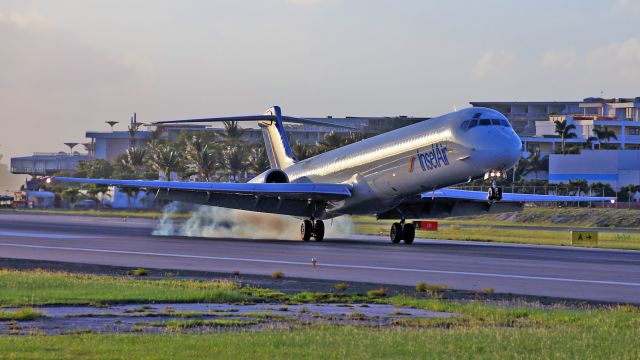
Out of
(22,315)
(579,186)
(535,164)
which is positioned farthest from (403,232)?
(535,164)

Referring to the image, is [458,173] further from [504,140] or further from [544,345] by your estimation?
[544,345]

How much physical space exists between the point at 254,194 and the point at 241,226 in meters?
9.93

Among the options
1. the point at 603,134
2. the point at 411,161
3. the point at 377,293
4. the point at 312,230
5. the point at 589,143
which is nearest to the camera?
the point at 377,293

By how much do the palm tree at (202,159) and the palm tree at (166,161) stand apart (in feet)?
10.9

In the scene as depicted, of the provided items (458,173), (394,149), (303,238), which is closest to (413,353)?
(458,173)

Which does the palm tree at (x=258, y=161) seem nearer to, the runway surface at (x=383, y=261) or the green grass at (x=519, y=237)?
the green grass at (x=519, y=237)

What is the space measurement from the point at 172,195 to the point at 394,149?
12.0 meters

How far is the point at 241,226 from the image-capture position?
214 feet

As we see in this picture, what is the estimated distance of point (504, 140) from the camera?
46.0 metres

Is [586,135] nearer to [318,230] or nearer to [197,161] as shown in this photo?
[197,161]

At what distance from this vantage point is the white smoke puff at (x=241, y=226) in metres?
62.5

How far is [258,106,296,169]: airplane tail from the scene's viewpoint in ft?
216

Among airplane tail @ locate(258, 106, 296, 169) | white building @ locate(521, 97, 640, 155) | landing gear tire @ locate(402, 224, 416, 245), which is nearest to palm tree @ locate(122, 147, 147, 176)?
white building @ locate(521, 97, 640, 155)

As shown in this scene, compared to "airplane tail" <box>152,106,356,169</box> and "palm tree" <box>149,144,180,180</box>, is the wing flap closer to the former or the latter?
"airplane tail" <box>152,106,356,169</box>
